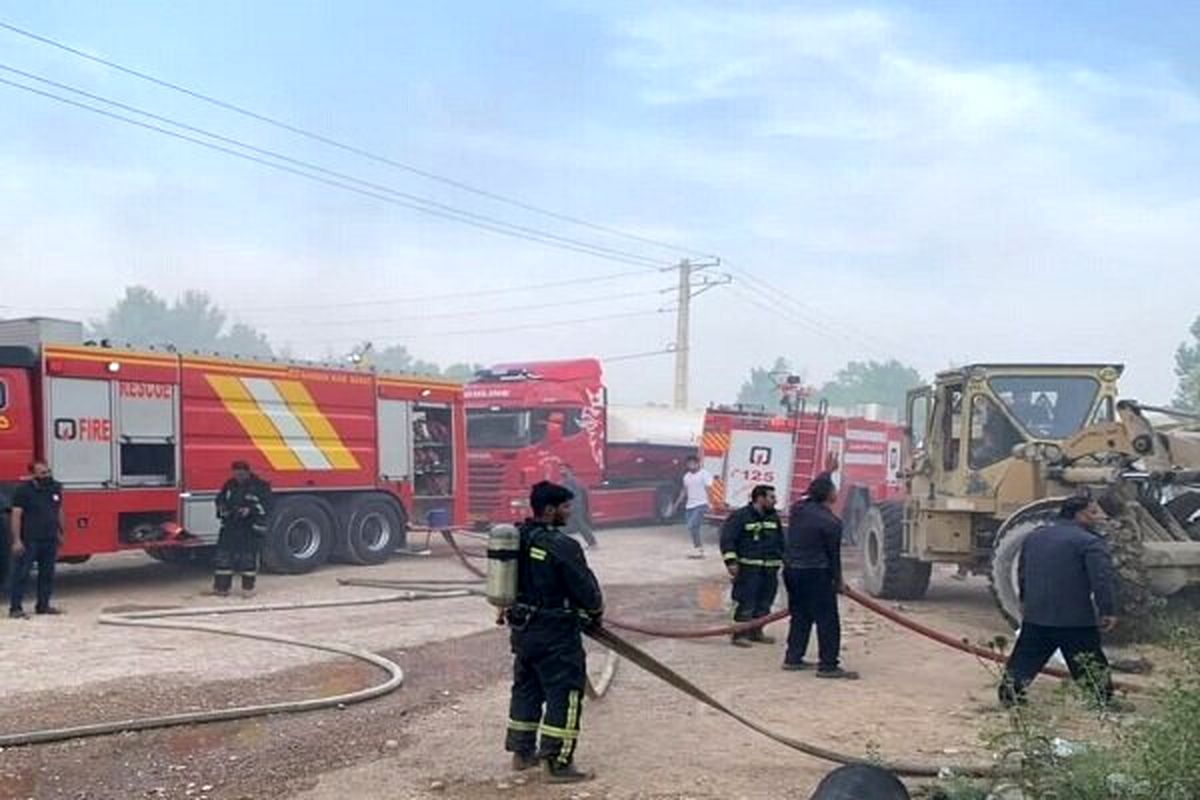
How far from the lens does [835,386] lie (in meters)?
99.3

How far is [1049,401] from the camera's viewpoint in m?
12.1

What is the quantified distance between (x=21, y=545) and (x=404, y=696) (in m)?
5.19

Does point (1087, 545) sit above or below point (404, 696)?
above

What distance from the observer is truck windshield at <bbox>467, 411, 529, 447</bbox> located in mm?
21594

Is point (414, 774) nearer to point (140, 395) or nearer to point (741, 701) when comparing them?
point (741, 701)

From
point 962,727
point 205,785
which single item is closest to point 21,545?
point 205,785

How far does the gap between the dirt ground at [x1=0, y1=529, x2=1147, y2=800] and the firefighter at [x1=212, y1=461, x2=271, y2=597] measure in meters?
0.75

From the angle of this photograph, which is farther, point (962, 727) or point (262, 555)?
point (262, 555)

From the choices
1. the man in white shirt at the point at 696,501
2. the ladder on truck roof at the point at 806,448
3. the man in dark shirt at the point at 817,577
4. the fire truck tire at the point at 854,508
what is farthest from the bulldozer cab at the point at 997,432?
the fire truck tire at the point at 854,508

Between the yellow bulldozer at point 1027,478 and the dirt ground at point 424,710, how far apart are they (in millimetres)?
962

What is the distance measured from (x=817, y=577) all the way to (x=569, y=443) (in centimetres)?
1354

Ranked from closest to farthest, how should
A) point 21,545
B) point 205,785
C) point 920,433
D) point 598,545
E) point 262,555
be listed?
1. point 205,785
2. point 21,545
3. point 920,433
4. point 262,555
5. point 598,545

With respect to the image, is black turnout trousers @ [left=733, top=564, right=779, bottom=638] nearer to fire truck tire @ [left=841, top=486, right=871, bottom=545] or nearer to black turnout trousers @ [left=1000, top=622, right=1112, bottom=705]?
black turnout trousers @ [left=1000, top=622, right=1112, bottom=705]

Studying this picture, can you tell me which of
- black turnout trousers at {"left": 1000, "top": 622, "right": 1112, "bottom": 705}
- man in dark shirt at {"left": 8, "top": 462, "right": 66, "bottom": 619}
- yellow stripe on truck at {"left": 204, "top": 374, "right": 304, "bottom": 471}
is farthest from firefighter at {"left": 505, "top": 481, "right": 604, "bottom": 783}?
yellow stripe on truck at {"left": 204, "top": 374, "right": 304, "bottom": 471}
